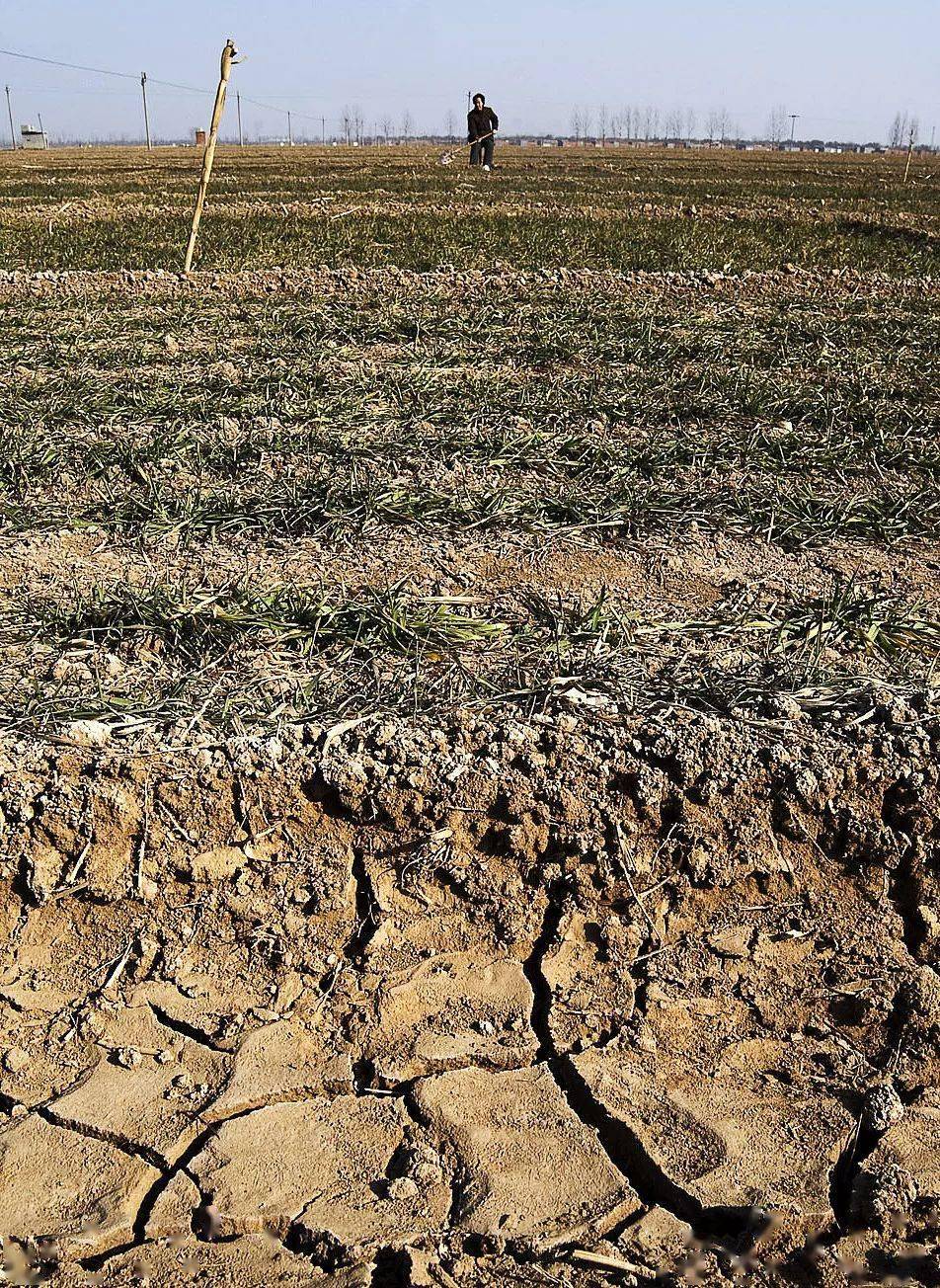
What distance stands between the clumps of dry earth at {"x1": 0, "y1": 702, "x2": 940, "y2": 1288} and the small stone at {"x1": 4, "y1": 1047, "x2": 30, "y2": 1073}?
0.02 m

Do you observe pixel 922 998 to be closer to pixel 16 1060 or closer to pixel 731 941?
pixel 731 941

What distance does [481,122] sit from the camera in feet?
85.1

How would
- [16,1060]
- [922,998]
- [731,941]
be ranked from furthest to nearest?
1. [731,941]
2. [922,998]
3. [16,1060]

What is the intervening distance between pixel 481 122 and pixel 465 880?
26.6 meters

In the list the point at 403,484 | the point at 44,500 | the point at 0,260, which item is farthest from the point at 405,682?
the point at 0,260

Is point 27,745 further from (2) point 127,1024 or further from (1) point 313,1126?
(1) point 313,1126

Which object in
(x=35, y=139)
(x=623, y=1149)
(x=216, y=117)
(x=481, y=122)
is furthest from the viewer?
(x=35, y=139)

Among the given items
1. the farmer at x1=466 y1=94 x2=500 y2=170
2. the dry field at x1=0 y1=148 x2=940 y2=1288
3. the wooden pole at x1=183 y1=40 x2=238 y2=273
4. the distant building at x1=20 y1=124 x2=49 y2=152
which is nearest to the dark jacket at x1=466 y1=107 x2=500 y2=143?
the farmer at x1=466 y1=94 x2=500 y2=170

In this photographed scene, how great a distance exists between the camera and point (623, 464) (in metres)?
5.06

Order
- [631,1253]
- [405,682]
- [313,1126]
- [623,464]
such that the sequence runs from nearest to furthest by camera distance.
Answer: [631,1253]
[313,1126]
[405,682]
[623,464]

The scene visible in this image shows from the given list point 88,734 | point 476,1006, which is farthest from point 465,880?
point 88,734

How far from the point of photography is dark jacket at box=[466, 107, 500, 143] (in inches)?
996

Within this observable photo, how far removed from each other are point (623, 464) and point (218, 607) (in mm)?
2320

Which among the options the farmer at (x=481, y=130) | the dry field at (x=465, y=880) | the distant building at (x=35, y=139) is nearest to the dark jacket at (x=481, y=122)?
the farmer at (x=481, y=130)
